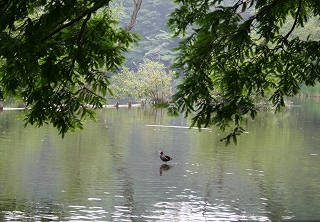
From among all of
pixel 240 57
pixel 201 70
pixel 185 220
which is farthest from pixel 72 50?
pixel 185 220

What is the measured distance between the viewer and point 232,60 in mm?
8938

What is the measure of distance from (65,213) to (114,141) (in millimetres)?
12799

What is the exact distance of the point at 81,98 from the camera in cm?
885

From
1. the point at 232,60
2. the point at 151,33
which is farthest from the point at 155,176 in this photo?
the point at 151,33

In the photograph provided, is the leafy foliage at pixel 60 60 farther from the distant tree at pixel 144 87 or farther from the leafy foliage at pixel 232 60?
the distant tree at pixel 144 87

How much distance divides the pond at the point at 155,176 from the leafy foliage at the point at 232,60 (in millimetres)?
4509

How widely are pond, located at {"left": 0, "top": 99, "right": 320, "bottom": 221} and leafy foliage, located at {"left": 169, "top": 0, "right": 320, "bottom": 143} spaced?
14.8 ft

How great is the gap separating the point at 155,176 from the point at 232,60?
9.26m

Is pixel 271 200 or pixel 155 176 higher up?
pixel 155 176

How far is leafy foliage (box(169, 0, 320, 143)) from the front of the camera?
27.0 ft

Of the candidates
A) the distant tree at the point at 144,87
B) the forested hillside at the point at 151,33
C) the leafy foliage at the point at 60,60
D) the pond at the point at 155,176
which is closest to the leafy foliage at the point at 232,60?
the leafy foliage at the point at 60,60

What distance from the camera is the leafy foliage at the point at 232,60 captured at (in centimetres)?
824

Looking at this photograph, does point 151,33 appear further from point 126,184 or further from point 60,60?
point 60,60

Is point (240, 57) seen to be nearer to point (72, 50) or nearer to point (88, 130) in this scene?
point (72, 50)
